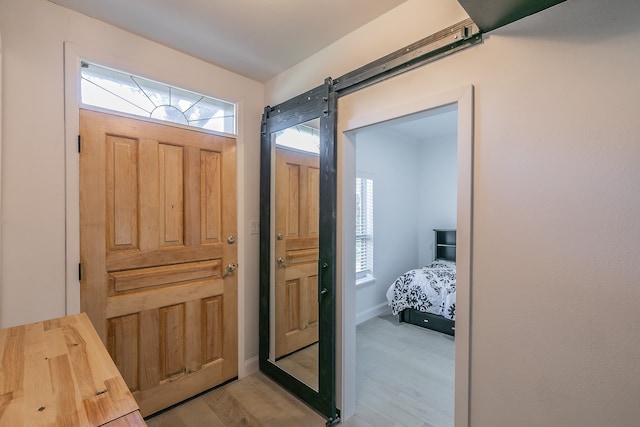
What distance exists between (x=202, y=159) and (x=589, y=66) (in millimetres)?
2253

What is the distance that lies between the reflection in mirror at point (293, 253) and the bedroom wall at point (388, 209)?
4.94ft

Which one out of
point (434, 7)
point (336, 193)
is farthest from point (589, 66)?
point (336, 193)

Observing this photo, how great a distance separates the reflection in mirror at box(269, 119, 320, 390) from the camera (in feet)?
7.29

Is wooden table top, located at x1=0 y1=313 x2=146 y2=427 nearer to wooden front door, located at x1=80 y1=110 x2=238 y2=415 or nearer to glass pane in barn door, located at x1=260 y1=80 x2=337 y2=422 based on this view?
wooden front door, located at x1=80 y1=110 x2=238 y2=415

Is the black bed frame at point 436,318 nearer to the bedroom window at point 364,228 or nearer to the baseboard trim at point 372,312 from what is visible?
the baseboard trim at point 372,312

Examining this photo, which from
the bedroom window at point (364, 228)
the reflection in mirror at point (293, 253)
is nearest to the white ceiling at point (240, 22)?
the reflection in mirror at point (293, 253)

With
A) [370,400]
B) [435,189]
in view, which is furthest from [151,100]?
[435,189]

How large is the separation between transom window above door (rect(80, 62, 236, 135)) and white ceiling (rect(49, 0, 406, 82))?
30 centimetres

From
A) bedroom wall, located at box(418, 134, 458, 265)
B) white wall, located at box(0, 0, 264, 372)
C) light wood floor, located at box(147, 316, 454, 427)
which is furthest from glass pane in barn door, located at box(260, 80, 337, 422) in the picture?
bedroom wall, located at box(418, 134, 458, 265)

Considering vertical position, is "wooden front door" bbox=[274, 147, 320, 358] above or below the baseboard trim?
above

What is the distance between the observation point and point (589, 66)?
1.06 metres

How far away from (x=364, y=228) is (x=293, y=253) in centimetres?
168

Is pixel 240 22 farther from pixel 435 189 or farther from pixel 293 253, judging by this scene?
pixel 435 189

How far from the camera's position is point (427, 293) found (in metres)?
3.36
